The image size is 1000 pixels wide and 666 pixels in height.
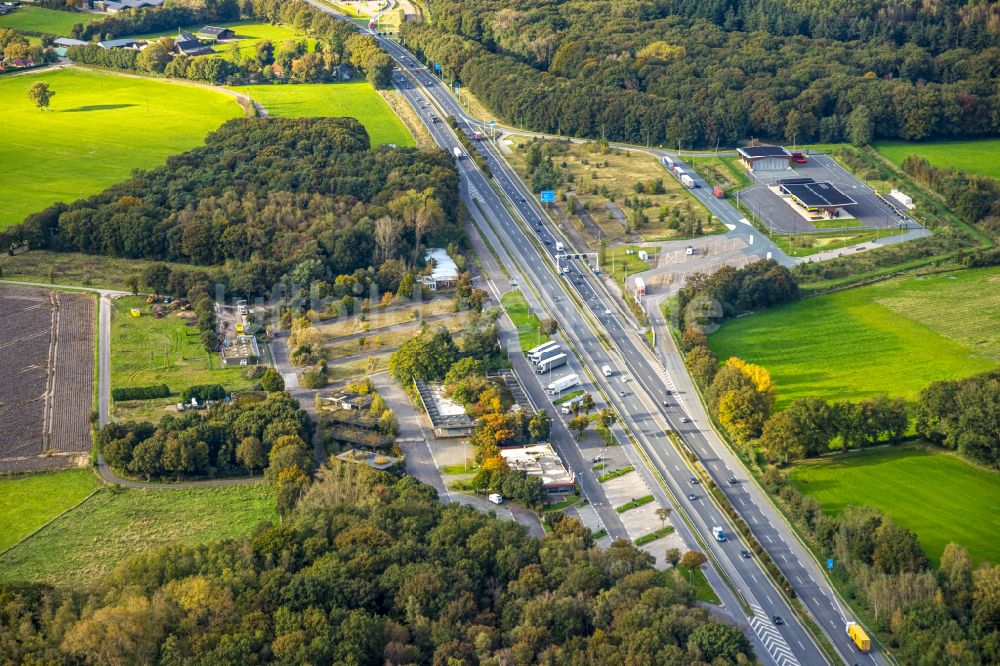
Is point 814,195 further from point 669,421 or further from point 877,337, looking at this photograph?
point 669,421

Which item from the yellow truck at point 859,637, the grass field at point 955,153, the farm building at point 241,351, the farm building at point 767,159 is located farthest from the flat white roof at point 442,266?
the grass field at point 955,153

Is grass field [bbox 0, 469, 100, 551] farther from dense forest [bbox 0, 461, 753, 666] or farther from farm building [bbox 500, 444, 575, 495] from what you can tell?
farm building [bbox 500, 444, 575, 495]

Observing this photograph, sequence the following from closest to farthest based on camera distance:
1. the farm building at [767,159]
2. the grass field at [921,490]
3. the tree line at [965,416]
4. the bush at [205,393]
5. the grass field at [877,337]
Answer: the grass field at [921,490] → the tree line at [965,416] → the bush at [205,393] → the grass field at [877,337] → the farm building at [767,159]

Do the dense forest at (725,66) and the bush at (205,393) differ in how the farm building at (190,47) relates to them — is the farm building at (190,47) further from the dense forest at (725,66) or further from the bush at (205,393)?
the bush at (205,393)

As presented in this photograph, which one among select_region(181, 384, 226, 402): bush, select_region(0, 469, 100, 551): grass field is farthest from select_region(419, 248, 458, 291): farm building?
select_region(0, 469, 100, 551): grass field

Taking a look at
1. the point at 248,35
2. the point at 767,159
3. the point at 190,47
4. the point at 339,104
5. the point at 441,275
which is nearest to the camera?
the point at 441,275

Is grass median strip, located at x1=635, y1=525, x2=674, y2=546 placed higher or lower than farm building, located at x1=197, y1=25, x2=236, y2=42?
higher

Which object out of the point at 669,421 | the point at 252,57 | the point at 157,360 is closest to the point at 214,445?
the point at 157,360
